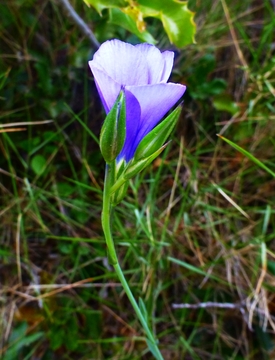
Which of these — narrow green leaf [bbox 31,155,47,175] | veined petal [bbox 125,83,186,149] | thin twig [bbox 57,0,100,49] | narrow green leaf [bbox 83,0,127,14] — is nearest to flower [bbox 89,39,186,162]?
veined petal [bbox 125,83,186,149]

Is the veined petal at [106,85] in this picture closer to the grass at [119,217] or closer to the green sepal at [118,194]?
the green sepal at [118,194]

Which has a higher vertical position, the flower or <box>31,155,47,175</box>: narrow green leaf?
the flower

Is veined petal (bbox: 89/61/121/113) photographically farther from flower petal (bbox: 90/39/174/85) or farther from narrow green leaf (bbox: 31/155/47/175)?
narrow green leaf (bbox: 31/155/47/175)


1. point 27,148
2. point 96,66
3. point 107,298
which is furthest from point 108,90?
point 107,298

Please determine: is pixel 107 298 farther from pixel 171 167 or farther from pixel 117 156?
pixel 117 156

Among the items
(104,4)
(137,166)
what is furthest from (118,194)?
(104,4)

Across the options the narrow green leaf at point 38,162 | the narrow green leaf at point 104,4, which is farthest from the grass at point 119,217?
the narrow green leaf at point 104,4
